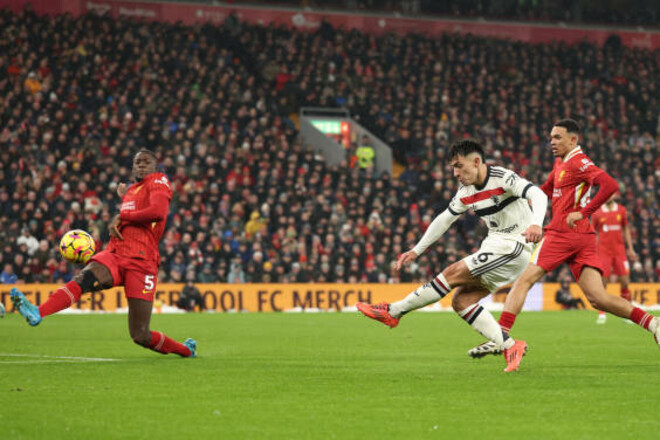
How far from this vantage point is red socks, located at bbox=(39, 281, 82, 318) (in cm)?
1013

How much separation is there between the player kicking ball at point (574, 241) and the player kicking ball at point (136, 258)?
369 centimetres

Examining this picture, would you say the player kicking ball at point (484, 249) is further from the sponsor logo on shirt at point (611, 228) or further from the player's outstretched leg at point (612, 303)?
the sponsor logo on shirt at point (611, 228)

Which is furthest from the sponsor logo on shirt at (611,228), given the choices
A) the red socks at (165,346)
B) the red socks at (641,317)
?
the red socks at (165,346)

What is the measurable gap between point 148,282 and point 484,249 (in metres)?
3.45

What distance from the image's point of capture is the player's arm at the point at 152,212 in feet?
34.2

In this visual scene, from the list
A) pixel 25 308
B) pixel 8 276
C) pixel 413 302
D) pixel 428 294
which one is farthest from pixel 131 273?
pixel 8 276

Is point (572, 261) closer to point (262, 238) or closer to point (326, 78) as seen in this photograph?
point (262, 238)

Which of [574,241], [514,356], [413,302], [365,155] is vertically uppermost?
[365,155]

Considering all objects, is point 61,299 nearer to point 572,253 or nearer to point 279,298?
point 572,253

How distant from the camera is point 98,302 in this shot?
25688 millimetres

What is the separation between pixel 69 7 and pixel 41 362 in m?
28.1

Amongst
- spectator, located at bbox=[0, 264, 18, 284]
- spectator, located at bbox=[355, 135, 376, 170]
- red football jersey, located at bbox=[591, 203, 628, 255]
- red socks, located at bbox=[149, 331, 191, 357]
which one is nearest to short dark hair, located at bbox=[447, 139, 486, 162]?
red socks, located at bbox=[149, 331, 191, 357]

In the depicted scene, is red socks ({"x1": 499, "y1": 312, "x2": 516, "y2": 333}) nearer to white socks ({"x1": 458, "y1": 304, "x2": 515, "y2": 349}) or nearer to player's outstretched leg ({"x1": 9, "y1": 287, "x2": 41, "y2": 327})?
white socks ({"x1": 458, "y1": 304, "x2": 515, "y2": 349})

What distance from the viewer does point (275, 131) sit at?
32.8m
